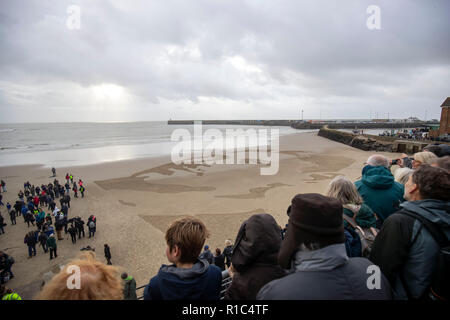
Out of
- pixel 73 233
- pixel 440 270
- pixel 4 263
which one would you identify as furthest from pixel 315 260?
pixel 73 233

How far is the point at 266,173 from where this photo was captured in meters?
22.7

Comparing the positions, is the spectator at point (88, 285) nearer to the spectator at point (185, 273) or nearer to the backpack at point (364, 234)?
the spectator at point (185, 273)

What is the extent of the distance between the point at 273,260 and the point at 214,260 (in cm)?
540

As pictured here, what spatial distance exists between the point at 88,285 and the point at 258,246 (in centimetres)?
Result: 137

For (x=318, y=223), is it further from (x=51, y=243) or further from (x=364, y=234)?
(x=51, y=243)

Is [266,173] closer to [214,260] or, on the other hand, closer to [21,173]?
[214,260]

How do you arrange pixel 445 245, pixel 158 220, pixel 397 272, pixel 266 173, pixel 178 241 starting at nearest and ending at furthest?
pixel 445 245 < pixel 397 272 < pixel 178 241 < pixel 158 220 < pixel 266 173

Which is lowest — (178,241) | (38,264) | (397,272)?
(38,264)

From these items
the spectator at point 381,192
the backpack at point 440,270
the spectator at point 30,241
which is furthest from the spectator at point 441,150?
the spectator at point 30,241

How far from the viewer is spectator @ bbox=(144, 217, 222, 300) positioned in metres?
2.06

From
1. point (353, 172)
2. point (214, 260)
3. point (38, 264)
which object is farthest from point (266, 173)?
point (38, 264)

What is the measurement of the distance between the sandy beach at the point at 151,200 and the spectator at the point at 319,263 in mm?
7811

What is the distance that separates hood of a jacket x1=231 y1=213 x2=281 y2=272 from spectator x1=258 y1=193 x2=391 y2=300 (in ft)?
1.08
